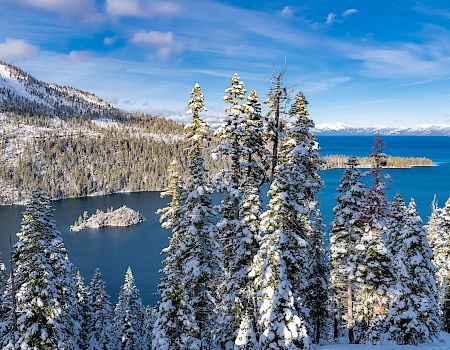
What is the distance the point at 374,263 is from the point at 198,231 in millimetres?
12630

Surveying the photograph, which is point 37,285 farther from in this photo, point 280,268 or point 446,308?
point 446,308

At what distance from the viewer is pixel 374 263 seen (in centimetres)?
2600

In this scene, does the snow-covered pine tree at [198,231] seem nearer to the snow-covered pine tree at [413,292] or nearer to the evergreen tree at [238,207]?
the evergreen tree at [238,207]

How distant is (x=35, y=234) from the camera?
23.2m

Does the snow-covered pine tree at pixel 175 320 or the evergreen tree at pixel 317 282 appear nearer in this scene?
the snow-covered pine tree at pixel 175 320

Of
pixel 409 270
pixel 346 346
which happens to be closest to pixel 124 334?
pixel 346 346

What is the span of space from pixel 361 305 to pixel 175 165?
17899mm

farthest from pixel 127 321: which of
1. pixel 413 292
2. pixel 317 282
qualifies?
pixel 413 292

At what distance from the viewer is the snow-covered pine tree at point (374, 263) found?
25156 millimetres

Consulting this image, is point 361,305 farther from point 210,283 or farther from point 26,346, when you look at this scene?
point 26,346

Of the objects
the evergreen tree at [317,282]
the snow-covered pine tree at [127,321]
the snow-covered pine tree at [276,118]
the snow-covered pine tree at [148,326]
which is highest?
the snow-covered pine tree at [276,118]

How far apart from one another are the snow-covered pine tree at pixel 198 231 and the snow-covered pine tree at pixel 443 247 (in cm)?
3407

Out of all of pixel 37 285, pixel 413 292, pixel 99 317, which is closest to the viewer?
pixel 37 285

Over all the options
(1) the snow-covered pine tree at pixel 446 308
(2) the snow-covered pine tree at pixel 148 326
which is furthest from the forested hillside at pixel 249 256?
(2) the snow-covered pine tree at pixel 148 326
